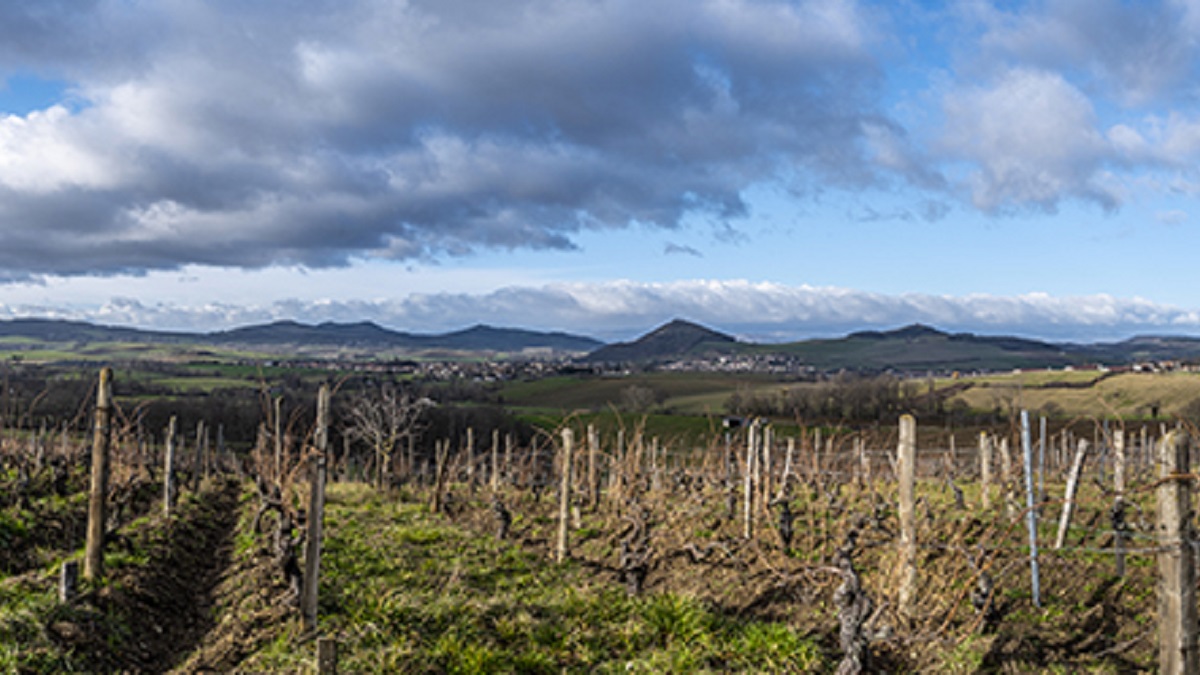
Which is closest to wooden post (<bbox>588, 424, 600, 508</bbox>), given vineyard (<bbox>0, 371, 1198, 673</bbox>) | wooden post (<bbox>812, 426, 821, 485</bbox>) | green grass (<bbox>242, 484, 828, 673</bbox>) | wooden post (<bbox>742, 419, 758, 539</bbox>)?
vineyard (<bbox>0, 371, 1198, 673</bbox>)

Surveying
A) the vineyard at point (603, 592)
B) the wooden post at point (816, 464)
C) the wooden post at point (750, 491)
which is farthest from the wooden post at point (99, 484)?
the wooden post at point (816, 464)

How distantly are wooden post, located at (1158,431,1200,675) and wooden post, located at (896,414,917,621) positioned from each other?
3.18 meters

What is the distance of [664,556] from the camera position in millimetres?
12703

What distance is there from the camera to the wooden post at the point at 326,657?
→ 6059mm

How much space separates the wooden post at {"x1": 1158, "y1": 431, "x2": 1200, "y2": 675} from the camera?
4.41m

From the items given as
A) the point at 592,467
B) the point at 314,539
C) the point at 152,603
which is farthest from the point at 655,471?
the point at 314,539

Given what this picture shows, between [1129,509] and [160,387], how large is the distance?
101m

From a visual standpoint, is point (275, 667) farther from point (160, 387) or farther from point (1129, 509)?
point (160, 387)

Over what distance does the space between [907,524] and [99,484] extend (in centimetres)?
1028

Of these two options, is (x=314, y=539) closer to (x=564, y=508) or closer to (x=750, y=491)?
(x=564, y=508)

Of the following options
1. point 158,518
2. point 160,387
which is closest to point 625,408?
point 160,387

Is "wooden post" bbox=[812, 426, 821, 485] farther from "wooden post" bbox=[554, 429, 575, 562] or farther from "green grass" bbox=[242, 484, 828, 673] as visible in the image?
"green grass" bbox=[242, 484, 828, 673]

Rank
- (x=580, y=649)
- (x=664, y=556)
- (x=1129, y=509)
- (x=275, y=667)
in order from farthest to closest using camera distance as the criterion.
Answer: (x=1129, y=509) → (x=664, y=556) → (x=580, y=649) → (x=275, y=667)

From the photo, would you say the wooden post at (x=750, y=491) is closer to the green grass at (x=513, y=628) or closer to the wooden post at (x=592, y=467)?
the green grass at (x=513, y=628)
